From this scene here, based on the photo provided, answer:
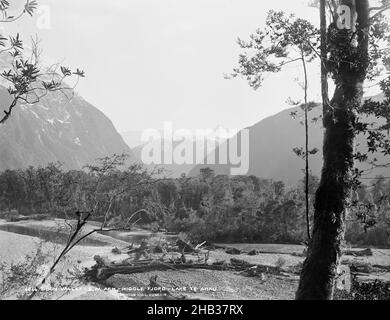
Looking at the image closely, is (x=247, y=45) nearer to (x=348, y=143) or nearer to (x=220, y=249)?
(x=348, y=143)

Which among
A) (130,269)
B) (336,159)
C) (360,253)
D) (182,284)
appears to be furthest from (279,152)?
(336,159)

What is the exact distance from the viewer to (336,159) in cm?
Answer: 571

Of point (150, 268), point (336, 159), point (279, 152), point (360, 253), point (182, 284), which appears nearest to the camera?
point (336, 159)

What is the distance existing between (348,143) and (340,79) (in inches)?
37.7

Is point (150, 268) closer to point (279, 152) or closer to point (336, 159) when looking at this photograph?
point (336, 159)

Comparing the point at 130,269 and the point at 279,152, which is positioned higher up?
the point at 279,152

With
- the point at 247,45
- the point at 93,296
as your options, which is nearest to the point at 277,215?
the point at 93,296

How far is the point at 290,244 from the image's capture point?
42219 mm

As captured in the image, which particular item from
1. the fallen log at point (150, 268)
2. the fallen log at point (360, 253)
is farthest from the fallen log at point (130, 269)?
the fallen log at point (360, 253)

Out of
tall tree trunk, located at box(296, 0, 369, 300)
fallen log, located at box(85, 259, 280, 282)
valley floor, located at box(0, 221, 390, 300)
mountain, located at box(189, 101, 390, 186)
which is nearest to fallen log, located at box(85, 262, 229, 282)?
fallen log, located at box(85, 259, 280, 282)

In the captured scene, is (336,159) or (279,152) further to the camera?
(279,152)

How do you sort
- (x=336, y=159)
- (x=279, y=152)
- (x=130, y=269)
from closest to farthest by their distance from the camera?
(x=336, y=159)
(x=130, y=269)
(x=279, y=152)

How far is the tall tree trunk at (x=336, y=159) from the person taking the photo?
17.4 ft

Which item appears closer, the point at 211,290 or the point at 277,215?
the point at 211,290
